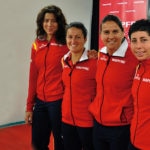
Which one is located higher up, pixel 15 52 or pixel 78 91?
pixel 15 52

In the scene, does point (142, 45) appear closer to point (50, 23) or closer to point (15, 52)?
point (50, 23)

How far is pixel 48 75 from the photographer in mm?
2453

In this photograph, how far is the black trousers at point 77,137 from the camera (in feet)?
7.13

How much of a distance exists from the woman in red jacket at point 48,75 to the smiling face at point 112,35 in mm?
593

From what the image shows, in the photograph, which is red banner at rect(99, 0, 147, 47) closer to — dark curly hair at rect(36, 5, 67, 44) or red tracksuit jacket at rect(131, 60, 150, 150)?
dark curly hair at rect(36, 5, 67, 44)

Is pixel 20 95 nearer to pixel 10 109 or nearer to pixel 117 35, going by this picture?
pixel 10 109

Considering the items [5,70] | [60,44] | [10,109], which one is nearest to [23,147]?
[10,109]

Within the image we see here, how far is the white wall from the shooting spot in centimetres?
407

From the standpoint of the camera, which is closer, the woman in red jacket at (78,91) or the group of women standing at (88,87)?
the group of women standing at (88,87)

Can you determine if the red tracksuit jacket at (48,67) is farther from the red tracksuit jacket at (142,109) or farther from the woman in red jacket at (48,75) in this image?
the red tracksuit jacket at (142,109)

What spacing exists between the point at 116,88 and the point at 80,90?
1.05 ft

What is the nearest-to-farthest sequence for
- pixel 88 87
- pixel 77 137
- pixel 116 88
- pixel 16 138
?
pixel 116 88 < pixel 88 87 < pixel 77 137 < pixel 16 138

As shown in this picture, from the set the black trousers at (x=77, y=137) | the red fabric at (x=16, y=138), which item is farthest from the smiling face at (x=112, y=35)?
the red fabric at (x=16, y=138)

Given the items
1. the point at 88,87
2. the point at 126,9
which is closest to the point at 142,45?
the point at 88,87
